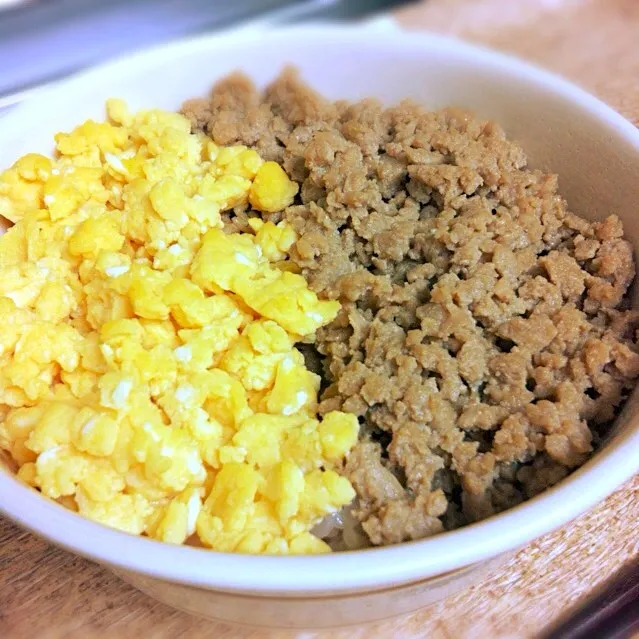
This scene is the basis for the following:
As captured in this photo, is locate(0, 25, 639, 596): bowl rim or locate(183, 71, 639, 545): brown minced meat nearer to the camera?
locate(0, 25, 639, 596): bowl rim

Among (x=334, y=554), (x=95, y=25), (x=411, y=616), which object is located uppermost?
(x=95, y=25)

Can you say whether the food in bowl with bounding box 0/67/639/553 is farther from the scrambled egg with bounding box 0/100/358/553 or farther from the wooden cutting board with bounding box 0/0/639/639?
the wooden cutting board with bounding box 0/0/639/639

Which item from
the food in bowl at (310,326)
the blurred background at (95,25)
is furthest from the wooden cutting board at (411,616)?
the blurred background at (95,25)

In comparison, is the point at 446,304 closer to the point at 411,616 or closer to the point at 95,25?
the point at 411,616

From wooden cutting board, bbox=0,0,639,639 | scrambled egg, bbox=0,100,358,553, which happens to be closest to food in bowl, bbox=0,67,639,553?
scrambled egg, bbox=0,100,358,553

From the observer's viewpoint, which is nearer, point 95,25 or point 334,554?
point 334,554

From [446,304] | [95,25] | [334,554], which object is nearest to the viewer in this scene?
[334,554]

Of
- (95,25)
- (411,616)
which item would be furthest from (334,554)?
(95,25)

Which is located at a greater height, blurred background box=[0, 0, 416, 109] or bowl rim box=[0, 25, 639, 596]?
blurred background box=[0, 0, 416, 109]
